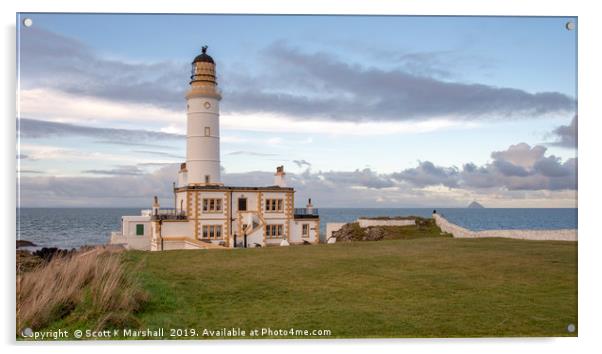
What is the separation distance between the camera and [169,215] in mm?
29562

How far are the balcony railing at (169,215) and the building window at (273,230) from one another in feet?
15.2

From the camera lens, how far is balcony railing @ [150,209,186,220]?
29.2m

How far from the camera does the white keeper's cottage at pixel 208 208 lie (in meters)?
29.5

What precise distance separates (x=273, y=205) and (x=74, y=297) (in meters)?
22.6

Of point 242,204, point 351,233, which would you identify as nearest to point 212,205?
point 242,204

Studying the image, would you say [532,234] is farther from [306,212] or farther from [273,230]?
[273,230]

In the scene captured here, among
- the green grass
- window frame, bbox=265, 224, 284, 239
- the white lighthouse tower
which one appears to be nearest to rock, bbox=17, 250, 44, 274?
the green grass

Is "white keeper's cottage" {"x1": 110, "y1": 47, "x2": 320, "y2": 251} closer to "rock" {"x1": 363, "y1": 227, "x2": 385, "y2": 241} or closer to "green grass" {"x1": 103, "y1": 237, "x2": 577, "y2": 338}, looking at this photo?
"rock" {"x1": 363, "y1": 227, "x2": 385, "y2": 241}

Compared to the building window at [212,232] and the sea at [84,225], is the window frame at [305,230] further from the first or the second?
the sea at [84,225]

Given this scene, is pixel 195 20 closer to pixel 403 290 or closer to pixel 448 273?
pixel 403 290

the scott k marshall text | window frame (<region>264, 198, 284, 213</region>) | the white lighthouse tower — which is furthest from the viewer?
window frame (<region>264, 198, 284, 213</region>)

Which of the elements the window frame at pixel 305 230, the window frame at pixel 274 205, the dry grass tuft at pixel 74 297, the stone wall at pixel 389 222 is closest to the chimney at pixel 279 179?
the window frame at pixel 274 205

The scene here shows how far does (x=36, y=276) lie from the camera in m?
9.38

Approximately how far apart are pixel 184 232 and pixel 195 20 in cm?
2092
